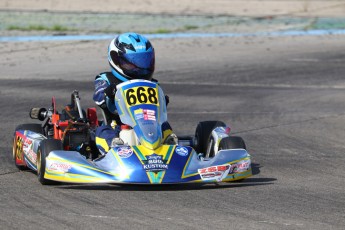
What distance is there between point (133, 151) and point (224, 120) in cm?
461

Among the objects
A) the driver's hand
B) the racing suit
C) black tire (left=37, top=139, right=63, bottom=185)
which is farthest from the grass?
black tire (left=37, top=139, right=63, bottom=185)

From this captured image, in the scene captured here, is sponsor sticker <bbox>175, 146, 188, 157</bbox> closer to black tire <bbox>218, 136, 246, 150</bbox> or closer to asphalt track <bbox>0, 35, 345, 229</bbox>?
asphalt track <bbox>0, 35, 345, 229</bbox>

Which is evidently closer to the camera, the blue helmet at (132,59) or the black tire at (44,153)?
the black tire at (44,153)

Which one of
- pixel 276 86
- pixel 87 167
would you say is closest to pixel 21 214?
pixel 87 167

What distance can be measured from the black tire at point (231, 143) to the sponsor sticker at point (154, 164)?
0.89m

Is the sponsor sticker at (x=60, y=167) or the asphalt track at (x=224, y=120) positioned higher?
the sponsor sticker at (x=60, y=167)

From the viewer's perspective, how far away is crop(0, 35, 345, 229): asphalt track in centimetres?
688

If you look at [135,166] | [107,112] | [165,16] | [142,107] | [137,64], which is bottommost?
[135,166]

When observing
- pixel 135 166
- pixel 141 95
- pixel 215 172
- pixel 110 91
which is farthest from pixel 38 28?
pixel 135 166

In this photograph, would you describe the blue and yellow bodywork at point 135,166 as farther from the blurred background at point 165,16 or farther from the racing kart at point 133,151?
the blurred background at point 165,16

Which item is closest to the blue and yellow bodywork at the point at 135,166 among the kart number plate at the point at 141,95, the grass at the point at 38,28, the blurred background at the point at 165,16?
the kart number plate at the point at 141,95

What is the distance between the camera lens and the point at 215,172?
8.05 metres

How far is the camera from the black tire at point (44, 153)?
26.3ft

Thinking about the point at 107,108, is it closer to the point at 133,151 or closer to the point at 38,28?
the point at 133,151
